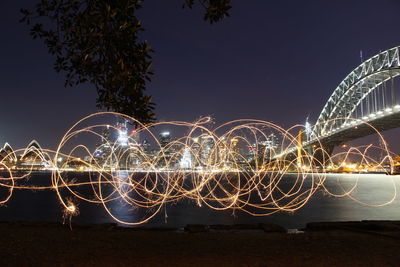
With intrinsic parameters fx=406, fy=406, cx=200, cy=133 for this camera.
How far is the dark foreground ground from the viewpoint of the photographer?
276 inches

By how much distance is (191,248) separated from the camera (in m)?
8.20

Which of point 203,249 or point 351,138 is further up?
point 351,138

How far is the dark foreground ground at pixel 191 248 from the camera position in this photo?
7.02m

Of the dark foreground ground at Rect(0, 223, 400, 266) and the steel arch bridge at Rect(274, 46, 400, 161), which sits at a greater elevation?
the steel arch bridge at Rect(274, 46, 400, 161)

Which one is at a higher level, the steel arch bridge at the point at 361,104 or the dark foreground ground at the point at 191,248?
the steel arch bridge at the point at 361,104

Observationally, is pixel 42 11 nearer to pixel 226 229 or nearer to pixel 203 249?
pixel 203 249

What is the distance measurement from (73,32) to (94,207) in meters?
27.7

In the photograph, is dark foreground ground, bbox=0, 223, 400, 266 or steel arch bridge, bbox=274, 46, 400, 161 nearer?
dark foreground ground, bbox=0, 223, 400, 266

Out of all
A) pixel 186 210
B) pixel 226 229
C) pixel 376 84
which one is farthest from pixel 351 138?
pixel 226 229

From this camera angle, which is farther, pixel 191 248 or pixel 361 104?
pixel 361 104

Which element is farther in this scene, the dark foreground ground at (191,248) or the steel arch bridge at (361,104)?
the steel arch bridge at (361,104)

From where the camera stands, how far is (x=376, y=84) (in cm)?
8144

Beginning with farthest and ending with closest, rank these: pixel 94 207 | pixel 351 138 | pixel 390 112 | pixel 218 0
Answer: pixel 351 138
pixel 390 112
pixel 94 207
pixel 218 0

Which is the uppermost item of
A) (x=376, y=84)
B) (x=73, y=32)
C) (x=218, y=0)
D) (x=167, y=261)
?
(x=376, y=84)
